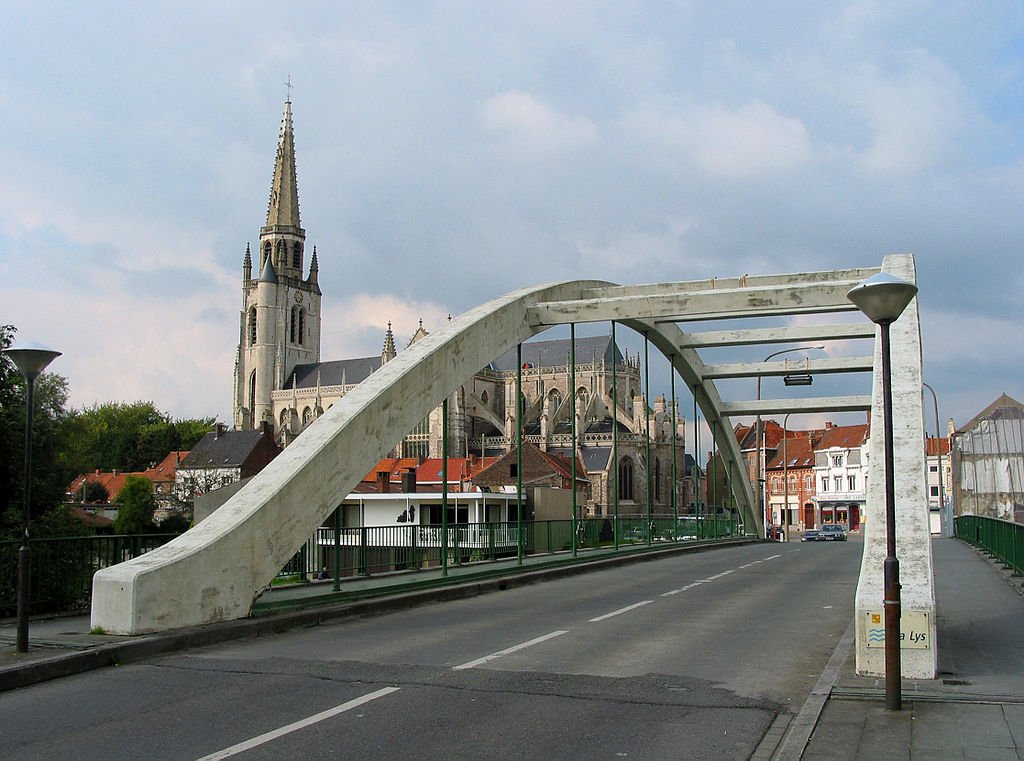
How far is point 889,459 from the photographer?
6.91 metres

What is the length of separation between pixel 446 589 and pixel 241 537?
4.83 meters

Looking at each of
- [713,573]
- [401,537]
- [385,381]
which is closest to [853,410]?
[713,573]

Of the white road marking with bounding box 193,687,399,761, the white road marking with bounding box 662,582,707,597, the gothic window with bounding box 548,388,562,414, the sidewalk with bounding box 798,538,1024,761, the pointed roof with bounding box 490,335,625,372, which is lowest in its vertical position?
the white road marking with bounding box 662,582,707,597

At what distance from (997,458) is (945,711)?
18.3 meters

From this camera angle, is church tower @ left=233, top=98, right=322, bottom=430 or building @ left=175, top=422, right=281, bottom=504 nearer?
building @ left=175, top=422, right=281, bottom=504

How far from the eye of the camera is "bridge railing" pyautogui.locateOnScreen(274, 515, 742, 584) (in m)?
15.5

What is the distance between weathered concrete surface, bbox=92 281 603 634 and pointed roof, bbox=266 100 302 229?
114829 mm

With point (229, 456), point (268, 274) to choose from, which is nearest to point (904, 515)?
point (229, 456)

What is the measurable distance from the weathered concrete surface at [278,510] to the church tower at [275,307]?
111243 mm

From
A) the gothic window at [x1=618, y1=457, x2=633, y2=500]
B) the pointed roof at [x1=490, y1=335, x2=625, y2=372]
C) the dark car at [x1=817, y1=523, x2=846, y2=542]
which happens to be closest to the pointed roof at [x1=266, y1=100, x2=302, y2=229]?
the pointed roof at [x1=490, y1=335, x2=625, y2=372]

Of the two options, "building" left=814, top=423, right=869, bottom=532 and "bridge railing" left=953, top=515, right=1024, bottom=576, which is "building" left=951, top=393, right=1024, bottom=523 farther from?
"building" left=814, top=423, right=869, bottom=532

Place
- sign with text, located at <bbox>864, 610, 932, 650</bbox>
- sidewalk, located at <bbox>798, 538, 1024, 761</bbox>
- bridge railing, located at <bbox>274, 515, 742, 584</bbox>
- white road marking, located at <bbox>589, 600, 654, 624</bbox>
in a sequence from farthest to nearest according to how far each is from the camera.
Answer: bridge railing, located at <bbox>274, 515, 742, 584</bbox>
white road marking, located at <bbox>589, 600, 654, 624</bbox>
sign with text, located at <bbox>864, 610, 932, 650</bbox>
sidewalk, located at <bbox>798, 538, 1024, 761</bbox>

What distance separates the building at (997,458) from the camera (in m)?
20.8

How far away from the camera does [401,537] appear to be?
17.7 m
